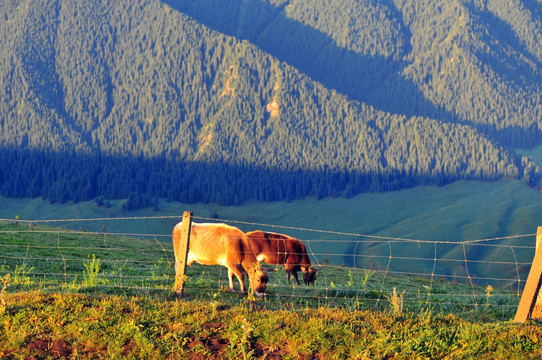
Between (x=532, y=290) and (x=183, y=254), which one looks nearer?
(x=532, y=290)

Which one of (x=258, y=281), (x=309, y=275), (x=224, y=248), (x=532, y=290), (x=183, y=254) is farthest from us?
(x=309, y=275)

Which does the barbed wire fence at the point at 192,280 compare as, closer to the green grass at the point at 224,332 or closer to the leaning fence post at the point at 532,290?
the leaning fence post at the point at 532,290

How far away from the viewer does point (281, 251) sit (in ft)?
85.8

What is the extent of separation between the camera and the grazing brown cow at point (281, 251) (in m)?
23.8

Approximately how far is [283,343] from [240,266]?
8227 mm

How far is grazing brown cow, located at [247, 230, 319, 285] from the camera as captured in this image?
78.1 ft

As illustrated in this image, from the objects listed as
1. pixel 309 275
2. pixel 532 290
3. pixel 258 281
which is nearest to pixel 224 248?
pixel 258 281

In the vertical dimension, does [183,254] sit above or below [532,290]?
above

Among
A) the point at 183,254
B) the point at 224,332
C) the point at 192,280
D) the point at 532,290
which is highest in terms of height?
the point at 183,254

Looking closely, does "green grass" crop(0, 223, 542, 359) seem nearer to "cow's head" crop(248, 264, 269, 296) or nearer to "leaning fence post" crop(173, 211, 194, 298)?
"leaning fence post" crop(173, 211, 194, 298)

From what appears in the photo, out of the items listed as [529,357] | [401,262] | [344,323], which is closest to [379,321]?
[344,323]

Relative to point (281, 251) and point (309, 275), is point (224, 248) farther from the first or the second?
point (309, 275)

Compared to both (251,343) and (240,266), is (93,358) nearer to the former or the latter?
(251,343)

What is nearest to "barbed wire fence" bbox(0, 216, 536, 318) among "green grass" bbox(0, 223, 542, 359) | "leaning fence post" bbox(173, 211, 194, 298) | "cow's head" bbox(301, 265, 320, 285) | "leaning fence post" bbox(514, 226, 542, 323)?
"leaning fence post" bbox(514, 226, 542, 323)
